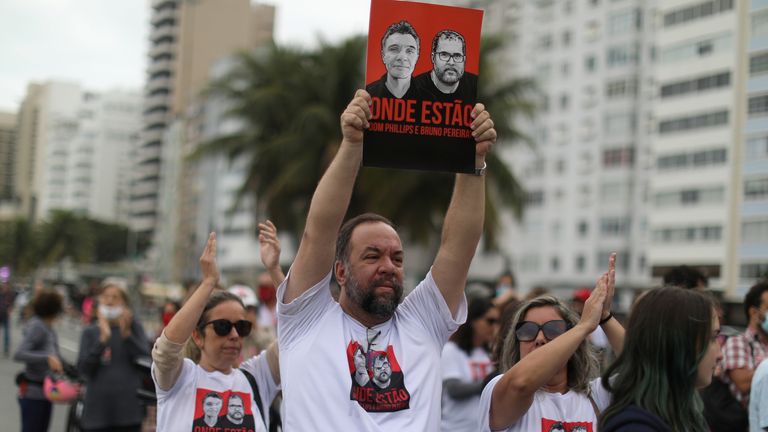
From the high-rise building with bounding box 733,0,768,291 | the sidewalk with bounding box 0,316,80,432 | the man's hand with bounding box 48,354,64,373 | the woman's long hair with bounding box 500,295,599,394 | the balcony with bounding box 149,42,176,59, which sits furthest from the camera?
the balcony with bounding box 149,42,176,59

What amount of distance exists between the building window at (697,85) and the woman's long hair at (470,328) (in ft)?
178

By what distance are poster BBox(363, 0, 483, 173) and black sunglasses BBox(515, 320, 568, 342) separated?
761 millimetres

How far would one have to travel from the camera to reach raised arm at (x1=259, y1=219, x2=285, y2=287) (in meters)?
4.38

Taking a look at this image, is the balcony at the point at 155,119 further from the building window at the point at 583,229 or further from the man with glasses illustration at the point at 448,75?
the man with glasses illustration at the point at 448,75

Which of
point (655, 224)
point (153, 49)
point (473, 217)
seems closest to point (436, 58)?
point (473, 217)

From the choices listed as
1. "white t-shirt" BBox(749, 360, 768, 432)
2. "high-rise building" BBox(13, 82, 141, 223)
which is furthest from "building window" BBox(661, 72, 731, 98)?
"high-rise building" BBox(13, 82, 141, 223)

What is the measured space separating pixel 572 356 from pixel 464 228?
28.3 inches

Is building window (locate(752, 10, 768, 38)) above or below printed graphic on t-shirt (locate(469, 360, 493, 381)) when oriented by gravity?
above

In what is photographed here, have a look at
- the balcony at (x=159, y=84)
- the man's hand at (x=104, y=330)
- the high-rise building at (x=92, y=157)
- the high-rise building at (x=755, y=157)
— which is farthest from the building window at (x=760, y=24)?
the high-rise building at (x=92, y=157)

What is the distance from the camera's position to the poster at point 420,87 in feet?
12.5

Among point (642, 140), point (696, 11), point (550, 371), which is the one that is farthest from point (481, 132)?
point (642, 140)

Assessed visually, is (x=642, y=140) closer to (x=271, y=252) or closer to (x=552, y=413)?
(x=271, y=252)

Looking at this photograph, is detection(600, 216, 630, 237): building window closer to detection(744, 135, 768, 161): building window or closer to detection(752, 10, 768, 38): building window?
detection(744, 135, 768, 161): building window

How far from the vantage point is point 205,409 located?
4711 mm
